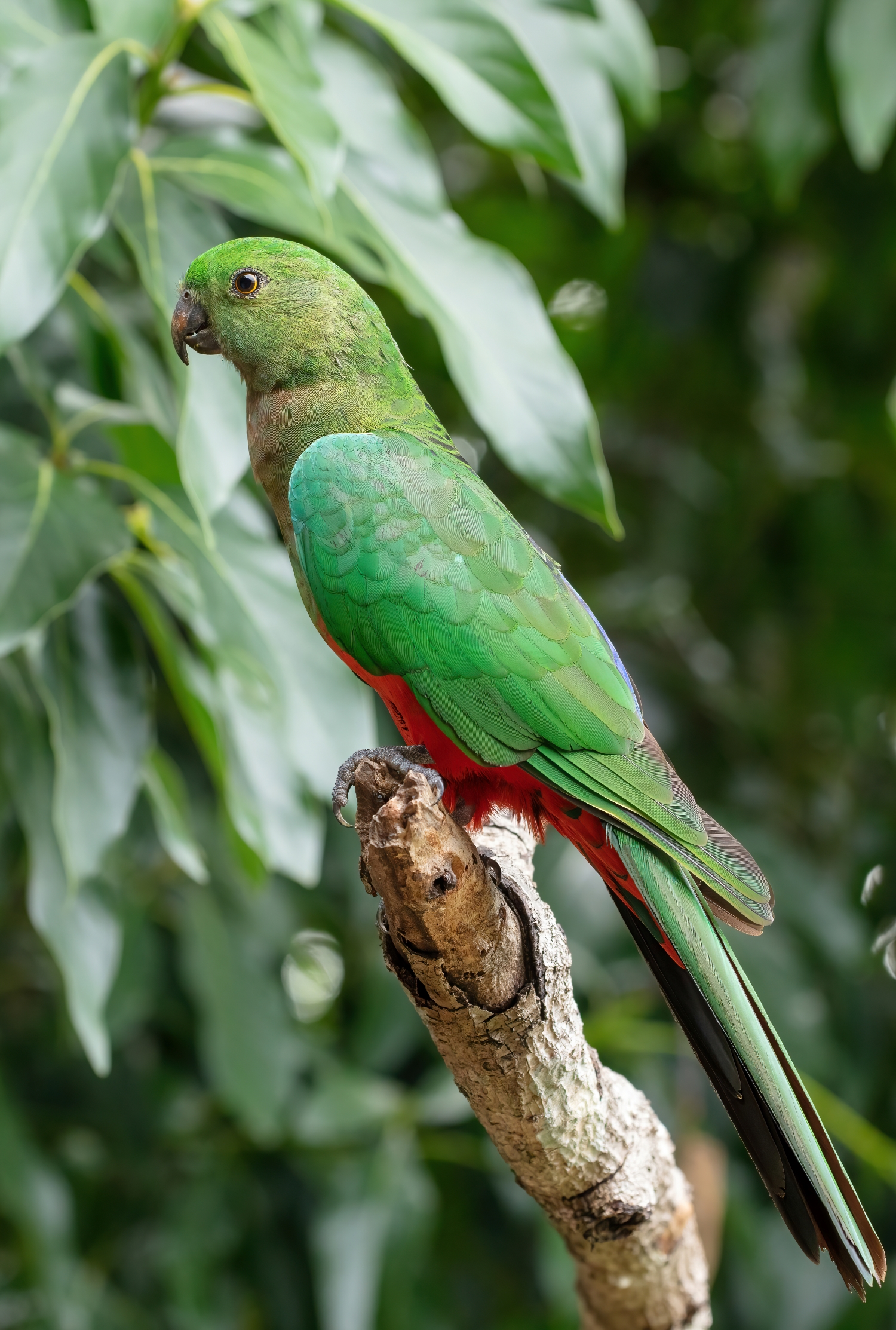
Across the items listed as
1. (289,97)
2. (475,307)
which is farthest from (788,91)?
(289,97)

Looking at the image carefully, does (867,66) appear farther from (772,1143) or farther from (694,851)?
(772,1143)

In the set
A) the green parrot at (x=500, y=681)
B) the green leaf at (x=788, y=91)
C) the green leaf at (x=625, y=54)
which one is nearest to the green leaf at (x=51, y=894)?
the green parrot at (x=500, y=681)

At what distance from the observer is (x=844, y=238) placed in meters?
4.43

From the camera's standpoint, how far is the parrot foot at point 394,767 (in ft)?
6.04

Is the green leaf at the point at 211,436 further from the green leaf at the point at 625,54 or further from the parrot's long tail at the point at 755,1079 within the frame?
the green leaf at the point at 625,54

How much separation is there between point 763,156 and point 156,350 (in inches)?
66.3

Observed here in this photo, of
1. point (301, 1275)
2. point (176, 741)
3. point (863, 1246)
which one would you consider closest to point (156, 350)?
point (176, 741)

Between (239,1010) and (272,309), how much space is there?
2.08 meters

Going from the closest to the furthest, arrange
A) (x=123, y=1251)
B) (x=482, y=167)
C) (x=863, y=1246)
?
(x=863, y=1246) → (x=123, y=1251) → (x=482, y=167)

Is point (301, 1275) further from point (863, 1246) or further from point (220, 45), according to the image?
point (220, 45)

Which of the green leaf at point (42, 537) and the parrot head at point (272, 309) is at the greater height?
the parrot head at point (272, 309)

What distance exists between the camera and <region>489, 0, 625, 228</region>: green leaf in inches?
109

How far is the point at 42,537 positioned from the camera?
2350 millimetres

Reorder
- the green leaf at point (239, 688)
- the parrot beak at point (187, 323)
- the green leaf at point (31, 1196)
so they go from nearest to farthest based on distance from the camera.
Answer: the parrot beak at point (187, 323) → the green leaf at point (239, 688) → the green leaf at point (31, 1196)
